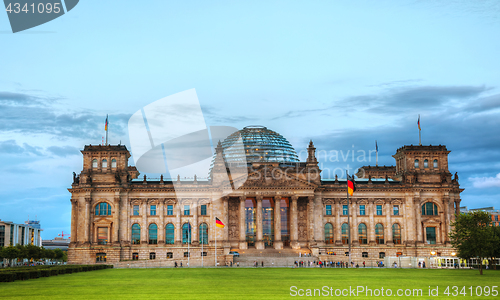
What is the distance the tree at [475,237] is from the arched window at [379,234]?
101 ft

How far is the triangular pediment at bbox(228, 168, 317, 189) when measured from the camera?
108 meters

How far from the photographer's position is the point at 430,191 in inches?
4449

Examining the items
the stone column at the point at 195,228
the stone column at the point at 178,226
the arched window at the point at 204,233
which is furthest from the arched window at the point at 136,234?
the arched window at the point at 204,233

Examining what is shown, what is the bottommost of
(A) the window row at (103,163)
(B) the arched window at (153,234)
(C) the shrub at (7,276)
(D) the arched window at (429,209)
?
(C) the shrub at (7,276)

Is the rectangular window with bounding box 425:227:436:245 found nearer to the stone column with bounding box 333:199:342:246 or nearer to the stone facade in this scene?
the stone facade

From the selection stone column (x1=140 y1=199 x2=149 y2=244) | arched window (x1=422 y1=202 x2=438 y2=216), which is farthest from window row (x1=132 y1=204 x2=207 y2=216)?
arched window (x1=422 y1=202 x2=438 y2=216)

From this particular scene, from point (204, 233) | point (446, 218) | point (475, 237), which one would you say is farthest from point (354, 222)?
point (475, 237)

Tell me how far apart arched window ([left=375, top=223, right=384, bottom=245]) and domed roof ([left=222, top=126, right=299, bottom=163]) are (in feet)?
93.0

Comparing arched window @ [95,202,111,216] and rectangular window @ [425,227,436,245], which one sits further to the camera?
rectangular window @ [425,227,436,245]

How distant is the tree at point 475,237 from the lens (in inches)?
2781

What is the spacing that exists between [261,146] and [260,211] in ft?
91.2

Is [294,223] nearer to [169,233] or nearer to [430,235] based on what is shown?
[169,233]

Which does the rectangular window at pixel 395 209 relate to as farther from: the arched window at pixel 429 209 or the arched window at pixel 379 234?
the arched window at pixel 429 209

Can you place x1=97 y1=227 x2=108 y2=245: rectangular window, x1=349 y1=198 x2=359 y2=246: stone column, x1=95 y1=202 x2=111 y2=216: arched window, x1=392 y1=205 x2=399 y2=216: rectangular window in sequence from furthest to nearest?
x1=392 y1=205 x2=399 y2=216: rectangular window, x1=349 y1=198 x2=359 y2=246: stone column, x1=95 y1=202 x2=111 y2=216: arched window, x1=97 y1=227 x2=108 y2=245: rectangular window
